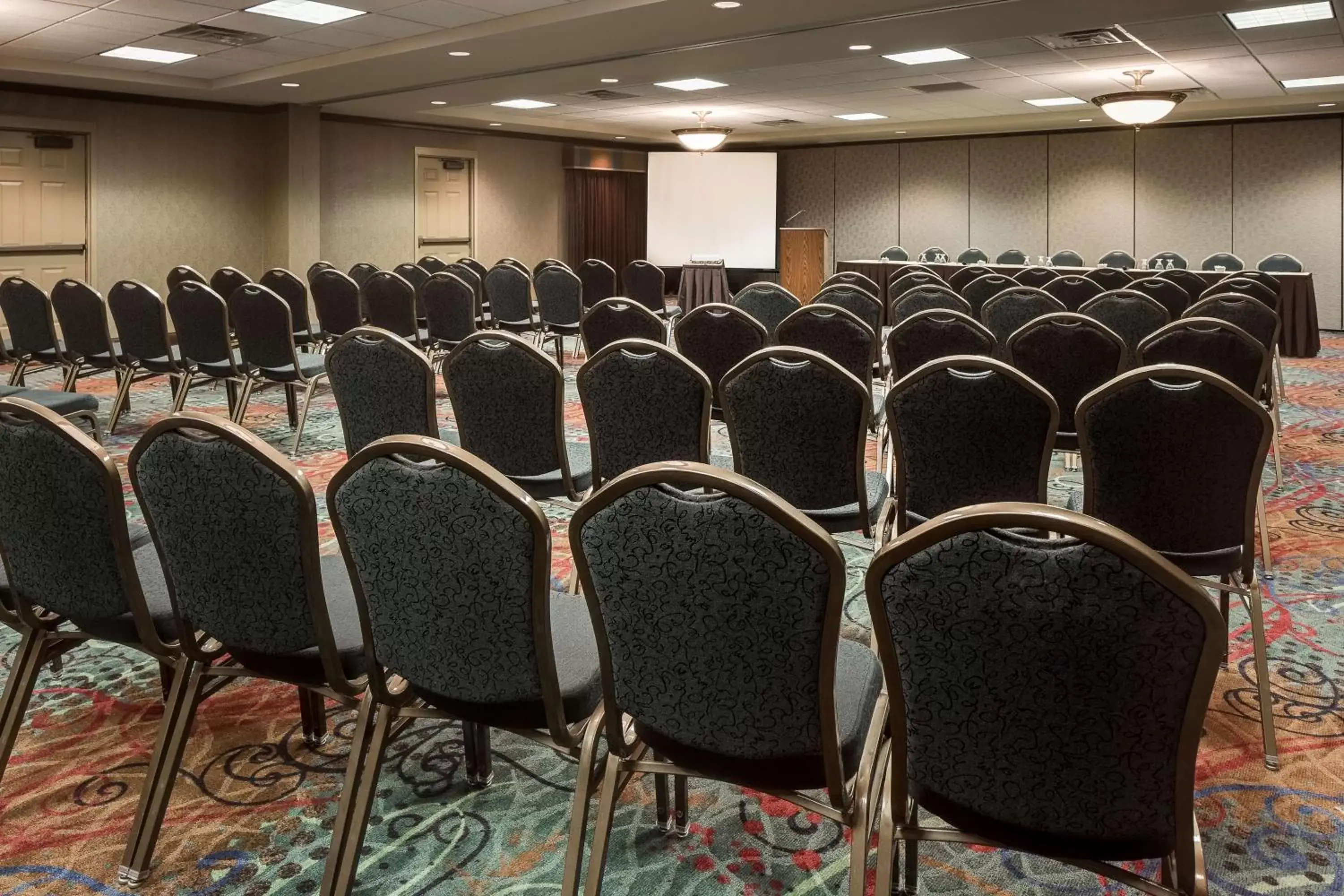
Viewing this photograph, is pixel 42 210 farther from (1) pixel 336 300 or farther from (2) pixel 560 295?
(2) pixel 560 295

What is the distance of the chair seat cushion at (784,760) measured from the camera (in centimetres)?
176

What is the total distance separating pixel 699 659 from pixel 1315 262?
51.5 ft

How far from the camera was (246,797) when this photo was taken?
248 cm

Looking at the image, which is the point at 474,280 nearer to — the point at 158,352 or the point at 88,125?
the point at 158,352

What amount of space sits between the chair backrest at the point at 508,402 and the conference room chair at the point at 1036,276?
727 cm

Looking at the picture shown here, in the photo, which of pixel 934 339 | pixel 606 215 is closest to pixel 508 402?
pixel 934 339

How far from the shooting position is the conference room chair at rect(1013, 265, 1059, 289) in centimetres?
999

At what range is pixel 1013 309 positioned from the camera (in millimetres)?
5805

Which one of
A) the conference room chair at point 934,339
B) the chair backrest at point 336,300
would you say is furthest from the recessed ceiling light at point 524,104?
the conference room chair at point 934,339

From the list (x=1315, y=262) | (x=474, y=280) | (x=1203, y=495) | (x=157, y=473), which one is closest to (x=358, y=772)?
(x=157, y=473)

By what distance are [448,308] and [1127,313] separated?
4.49 metres

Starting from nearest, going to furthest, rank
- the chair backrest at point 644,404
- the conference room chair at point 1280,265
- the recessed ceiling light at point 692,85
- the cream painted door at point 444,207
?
the chair backrest at point 644,404
the recessed ceiling light at point 692,85
the conference room chair at point 1280,265
the cream painted door at point 444,207

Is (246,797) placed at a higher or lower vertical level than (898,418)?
lower

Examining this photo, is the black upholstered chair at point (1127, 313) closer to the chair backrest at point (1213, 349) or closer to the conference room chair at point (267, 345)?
the chair backrest at point (1213, 349)
